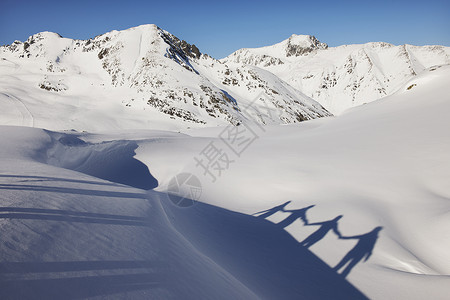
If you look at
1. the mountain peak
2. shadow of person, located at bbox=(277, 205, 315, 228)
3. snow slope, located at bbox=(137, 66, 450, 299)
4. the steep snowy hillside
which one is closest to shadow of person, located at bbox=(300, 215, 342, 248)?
snow slope, located at bbox=(137, 66, 450, 299)

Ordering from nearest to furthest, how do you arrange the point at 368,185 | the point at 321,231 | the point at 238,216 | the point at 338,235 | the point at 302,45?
the point at 338,235
the point at 321,231
the point at 238,216
the point at 368,185
the point at 302,45

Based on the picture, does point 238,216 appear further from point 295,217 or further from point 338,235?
point 338,235

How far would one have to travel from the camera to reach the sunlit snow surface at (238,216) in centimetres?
184

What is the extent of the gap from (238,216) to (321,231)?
5.72ft

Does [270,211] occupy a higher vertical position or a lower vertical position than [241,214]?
higher

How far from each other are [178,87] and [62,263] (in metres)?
42.7

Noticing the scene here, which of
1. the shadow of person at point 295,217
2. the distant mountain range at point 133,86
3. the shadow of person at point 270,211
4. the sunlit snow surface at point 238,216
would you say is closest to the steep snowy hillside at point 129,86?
the distant mountain range at point 133,86

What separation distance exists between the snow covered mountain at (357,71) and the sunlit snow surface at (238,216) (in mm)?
114542

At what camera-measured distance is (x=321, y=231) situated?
466 cm

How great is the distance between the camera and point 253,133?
14.2 meters

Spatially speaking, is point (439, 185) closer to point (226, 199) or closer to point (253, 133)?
point (226, 199)

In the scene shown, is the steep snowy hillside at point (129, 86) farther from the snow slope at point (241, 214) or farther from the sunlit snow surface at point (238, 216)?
the sunlit snow surface at point (238, 216)

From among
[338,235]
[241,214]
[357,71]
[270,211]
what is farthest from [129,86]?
[357,71]

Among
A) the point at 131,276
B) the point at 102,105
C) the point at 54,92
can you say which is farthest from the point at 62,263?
the point at 54,92
